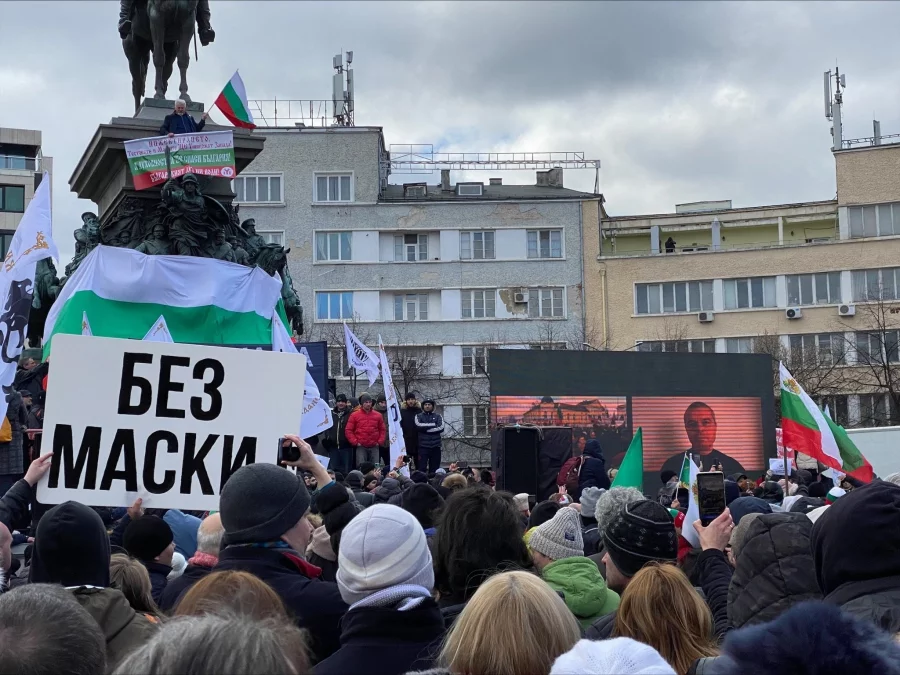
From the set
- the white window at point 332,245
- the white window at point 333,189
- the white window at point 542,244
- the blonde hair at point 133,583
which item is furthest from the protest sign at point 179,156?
the white window at point 542,244

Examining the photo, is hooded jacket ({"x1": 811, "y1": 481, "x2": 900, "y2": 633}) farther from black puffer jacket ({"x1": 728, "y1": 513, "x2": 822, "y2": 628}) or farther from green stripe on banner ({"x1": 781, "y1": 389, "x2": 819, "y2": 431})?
green stripe on banner ({"x1": 781, "y1": 389, "x2": 819, "y2": 431})

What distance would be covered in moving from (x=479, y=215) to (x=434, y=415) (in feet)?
135

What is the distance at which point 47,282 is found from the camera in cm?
1423

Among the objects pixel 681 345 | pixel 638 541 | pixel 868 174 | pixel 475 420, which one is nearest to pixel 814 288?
pixel 868 174

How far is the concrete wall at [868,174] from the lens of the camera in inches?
2264

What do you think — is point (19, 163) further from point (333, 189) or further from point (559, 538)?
point (559, 538)

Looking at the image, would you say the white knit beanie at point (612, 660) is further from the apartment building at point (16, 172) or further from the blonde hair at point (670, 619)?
the apartment building at point (16, 172)

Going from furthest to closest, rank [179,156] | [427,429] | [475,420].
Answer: [475,420] → [427,429] → [179,156]

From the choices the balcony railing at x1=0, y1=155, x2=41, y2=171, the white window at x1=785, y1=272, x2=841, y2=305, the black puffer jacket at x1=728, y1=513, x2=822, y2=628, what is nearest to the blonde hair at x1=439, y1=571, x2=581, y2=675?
the black puffer jacket at x1=728, y1=513, x2=822, y2=628

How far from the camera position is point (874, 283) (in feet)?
188

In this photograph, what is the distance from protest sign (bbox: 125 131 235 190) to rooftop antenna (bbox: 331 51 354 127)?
159 ft

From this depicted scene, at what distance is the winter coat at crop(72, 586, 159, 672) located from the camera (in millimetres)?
3592

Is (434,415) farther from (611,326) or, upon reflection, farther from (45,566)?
(611,326)

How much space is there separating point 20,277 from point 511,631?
A: 5.18 meters
